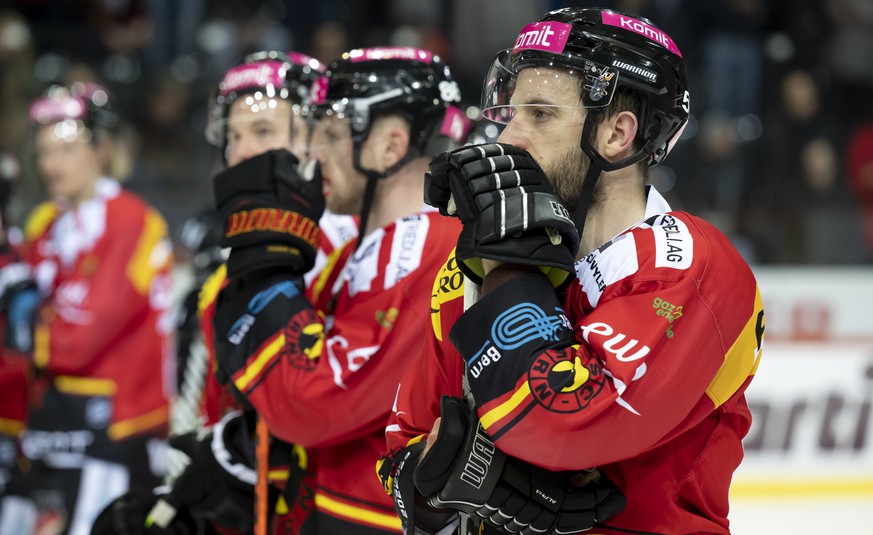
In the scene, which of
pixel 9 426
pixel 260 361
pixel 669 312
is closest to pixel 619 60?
pixel 669 312

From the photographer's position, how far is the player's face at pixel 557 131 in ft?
5.13

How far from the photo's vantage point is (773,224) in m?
5.61

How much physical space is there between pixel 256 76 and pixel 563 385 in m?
1.26

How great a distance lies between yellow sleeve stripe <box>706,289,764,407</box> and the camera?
1.44m

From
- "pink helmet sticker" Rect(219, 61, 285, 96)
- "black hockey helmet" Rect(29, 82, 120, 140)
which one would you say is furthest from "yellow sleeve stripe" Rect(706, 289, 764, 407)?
"black hockey helmet" Rect(29, 82, 120, 140)

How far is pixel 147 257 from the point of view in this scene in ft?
13.9

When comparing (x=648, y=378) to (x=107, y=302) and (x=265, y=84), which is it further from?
(x=107, y=302)

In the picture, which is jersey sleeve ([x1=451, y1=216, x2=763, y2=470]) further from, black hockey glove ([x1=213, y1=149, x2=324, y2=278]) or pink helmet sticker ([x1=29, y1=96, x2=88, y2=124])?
pink helmet sticker ([x1=29, y1=96, x2=88, y2=124])

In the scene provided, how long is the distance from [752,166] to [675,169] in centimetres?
41

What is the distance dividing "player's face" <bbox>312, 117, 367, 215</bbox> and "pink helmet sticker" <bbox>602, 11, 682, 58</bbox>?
29.2 inches

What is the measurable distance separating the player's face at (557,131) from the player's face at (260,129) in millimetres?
823

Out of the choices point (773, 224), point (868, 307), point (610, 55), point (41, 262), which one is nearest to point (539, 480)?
point (610, 55)

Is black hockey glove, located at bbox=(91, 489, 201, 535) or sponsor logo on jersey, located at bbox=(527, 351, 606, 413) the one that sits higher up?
sponsor logo on jersey, located at bbox=(527, 351, 606, 413)

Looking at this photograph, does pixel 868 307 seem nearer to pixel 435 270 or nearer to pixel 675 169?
pixel 675 169
